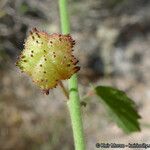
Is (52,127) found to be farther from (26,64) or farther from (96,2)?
(26,64)

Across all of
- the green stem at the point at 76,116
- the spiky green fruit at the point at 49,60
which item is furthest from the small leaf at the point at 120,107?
the spiky green fruit at the point at 49,60

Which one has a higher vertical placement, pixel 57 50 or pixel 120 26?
pixel 120 26

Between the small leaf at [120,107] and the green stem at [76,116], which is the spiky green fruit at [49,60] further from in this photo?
the small leaf at [120,107]

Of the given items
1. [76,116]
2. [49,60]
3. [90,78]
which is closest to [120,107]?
[76,116]

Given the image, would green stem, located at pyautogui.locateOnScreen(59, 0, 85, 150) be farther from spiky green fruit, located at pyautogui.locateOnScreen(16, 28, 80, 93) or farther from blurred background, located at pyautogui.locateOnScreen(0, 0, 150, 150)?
blurred background, located at pyautogui.locateOnScreen(0, 0, 150, 150)

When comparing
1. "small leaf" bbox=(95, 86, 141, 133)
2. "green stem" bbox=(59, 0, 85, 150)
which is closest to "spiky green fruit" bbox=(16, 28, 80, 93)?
"green stem" bbox=(59, 0, 85, 150)

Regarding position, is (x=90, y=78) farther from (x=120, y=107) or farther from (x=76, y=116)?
(x=76, y=116)

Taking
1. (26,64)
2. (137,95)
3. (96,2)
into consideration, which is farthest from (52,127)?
(26,64)
